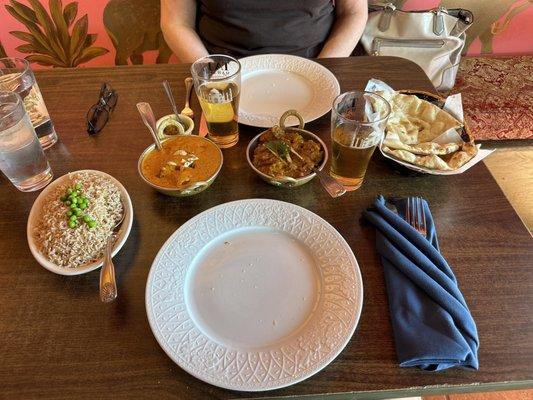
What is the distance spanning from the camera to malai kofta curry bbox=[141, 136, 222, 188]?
3.03ft

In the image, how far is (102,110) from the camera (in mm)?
1169

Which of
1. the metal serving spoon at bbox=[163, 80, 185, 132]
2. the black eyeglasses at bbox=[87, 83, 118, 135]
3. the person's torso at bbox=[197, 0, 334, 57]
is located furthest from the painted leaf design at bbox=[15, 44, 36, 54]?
the metal serving spoon at bbox=[163, 80, 185, 132]

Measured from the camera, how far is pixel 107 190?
88cm

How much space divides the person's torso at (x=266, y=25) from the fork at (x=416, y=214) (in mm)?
954

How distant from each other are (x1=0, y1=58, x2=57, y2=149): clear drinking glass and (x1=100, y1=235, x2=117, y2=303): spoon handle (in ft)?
1.53

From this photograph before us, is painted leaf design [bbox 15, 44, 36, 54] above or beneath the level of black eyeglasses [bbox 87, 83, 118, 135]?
beneath

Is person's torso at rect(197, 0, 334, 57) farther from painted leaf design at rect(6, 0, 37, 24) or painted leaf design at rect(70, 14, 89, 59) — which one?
painted leaf design at rect(6, 0, 37, 24)

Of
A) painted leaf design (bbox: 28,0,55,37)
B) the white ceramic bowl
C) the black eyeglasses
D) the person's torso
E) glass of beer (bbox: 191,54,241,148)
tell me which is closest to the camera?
the white ceramic bowl

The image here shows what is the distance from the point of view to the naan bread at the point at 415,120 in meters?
1.03

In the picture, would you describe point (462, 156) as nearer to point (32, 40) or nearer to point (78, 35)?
point (78, 35)

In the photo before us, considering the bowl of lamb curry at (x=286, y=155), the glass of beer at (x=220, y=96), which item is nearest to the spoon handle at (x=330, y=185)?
the bowl of lamb curry at (x=286, y=155)

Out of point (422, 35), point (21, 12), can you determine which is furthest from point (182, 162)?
point (21, 12)

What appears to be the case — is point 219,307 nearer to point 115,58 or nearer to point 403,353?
point 403,353

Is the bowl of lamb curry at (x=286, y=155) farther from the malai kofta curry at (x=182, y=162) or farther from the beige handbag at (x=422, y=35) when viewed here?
the beige handbag at (x=422, y=35)
